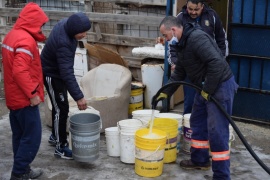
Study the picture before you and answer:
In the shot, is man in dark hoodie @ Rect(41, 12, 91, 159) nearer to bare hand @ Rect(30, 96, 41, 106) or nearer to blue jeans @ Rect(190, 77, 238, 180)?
bare hand @ Rect(30, 96, 41, 106)

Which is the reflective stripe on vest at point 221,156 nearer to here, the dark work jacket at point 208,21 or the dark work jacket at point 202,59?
the dark work jacket at point 202,59

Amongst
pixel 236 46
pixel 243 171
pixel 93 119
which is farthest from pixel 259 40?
pixel 93 119

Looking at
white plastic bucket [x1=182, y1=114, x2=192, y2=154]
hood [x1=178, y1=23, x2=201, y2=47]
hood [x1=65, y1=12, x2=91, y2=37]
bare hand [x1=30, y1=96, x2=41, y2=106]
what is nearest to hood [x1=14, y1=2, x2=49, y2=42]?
hood [x1=65, y1=12, x2=91, y2=37]

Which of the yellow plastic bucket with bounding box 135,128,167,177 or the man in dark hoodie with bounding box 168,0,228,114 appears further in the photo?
the man in dark hoodie with bounding box 168,0,228,114

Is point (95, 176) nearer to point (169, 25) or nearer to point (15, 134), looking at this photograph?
point (15, 134)

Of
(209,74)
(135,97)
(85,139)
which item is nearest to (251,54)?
(135,97)

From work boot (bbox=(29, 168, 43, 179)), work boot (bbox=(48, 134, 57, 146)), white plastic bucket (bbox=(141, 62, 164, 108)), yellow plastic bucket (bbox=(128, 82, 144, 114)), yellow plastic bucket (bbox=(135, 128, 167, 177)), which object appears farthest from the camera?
white plastic bucket (bbox=(141, 62, 164, 108))

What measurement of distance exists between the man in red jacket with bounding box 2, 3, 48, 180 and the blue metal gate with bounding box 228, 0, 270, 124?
2.97 metres

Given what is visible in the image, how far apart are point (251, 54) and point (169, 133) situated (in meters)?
2.02

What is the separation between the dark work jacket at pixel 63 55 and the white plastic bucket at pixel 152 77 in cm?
218

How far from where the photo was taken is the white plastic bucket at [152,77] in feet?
22.4

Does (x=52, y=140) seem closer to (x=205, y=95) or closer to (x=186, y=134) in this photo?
(x=186, y=134)

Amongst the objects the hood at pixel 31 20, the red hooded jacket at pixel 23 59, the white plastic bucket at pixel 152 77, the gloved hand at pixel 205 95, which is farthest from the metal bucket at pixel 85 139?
the white plastic bucket at pixel 152 77

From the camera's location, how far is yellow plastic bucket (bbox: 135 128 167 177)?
14.8 feet
